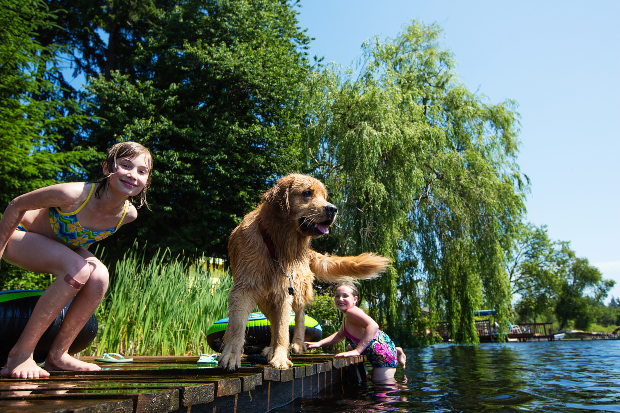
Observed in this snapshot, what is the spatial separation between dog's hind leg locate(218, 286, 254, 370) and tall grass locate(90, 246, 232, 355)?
10.6 ft

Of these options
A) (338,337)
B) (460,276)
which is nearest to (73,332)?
(338,337)

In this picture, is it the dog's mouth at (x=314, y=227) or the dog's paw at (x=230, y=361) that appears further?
the dog's mouth at (x=314, y=227)

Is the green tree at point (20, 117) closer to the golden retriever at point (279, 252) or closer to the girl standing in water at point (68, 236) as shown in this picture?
the girl standing in water at point (68, 236)

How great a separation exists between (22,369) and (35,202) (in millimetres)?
980

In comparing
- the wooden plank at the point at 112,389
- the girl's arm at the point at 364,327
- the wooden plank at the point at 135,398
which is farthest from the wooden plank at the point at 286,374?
the girl's arm at the point at 364,327

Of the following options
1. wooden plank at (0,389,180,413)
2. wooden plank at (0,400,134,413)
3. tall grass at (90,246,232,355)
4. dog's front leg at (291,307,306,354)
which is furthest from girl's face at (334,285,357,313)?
wooden plank at (0,400,134,413)

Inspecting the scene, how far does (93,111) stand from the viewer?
1638cm

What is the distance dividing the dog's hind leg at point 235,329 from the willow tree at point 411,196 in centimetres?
808

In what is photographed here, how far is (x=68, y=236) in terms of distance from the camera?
2.95 metres

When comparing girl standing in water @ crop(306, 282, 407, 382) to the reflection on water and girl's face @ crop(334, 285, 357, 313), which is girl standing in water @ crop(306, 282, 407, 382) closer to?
girl's face @ crop(334, 285, 357, 313)

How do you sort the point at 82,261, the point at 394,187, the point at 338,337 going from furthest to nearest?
the point at 394,187, the point at 338,337, the point at 82,261

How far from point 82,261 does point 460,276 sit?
11545 mm

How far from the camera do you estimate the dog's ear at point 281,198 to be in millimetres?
3508

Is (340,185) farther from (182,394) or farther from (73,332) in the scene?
(182,394)
